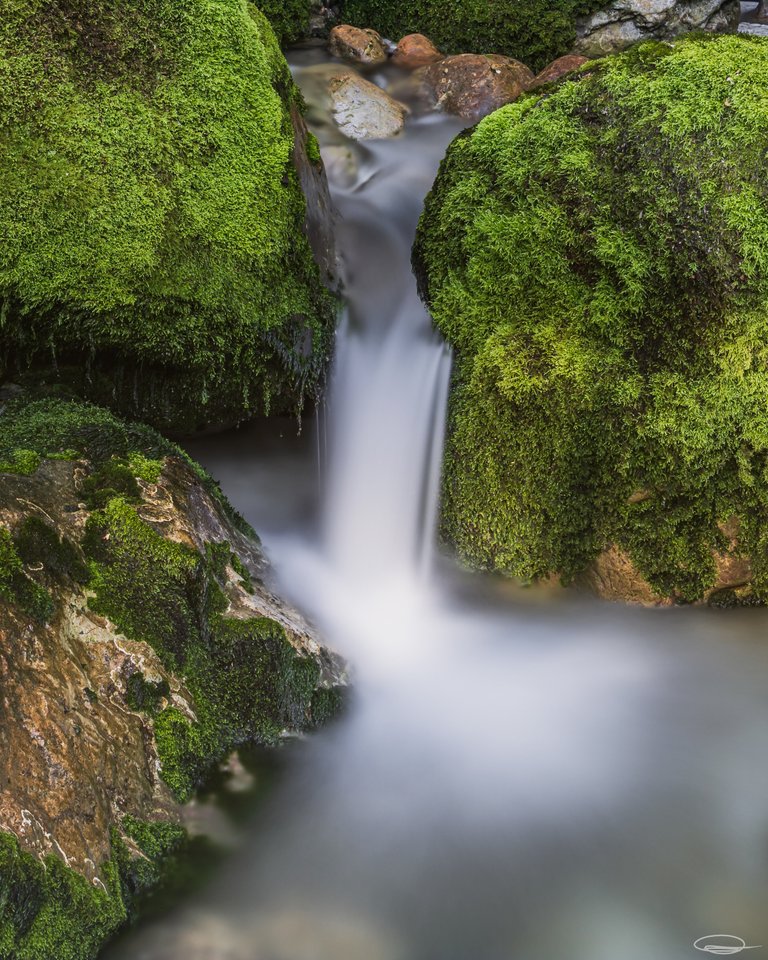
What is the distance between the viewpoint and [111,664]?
2850 mm

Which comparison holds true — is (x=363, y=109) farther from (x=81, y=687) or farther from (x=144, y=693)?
(x=81, y=687)

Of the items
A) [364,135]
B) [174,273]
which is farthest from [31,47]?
[364,135]

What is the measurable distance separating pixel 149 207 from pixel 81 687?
2.25 m

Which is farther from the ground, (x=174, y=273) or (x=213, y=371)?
(x=174, y=273)

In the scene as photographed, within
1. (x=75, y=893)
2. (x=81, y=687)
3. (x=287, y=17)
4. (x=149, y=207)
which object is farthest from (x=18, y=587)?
(x=287, y=17)

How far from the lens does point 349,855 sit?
293 centimetres

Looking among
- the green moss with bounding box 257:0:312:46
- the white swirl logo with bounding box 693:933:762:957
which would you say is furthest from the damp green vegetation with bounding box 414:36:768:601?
the green moss with bounding box 257:0:312:46

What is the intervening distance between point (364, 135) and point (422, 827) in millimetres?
4873

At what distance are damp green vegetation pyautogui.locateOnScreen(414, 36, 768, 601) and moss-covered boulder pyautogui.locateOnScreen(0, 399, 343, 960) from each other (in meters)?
1.37

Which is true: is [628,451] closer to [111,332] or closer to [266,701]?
[266,701]

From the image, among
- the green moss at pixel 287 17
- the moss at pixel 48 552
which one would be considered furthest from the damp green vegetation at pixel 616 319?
the green moss at pixel 287 17

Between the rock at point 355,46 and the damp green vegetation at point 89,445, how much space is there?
4.58 m

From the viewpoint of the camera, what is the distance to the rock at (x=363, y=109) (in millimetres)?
6195

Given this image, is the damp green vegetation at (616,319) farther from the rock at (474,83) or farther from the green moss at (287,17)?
the green moss at (287,17)
